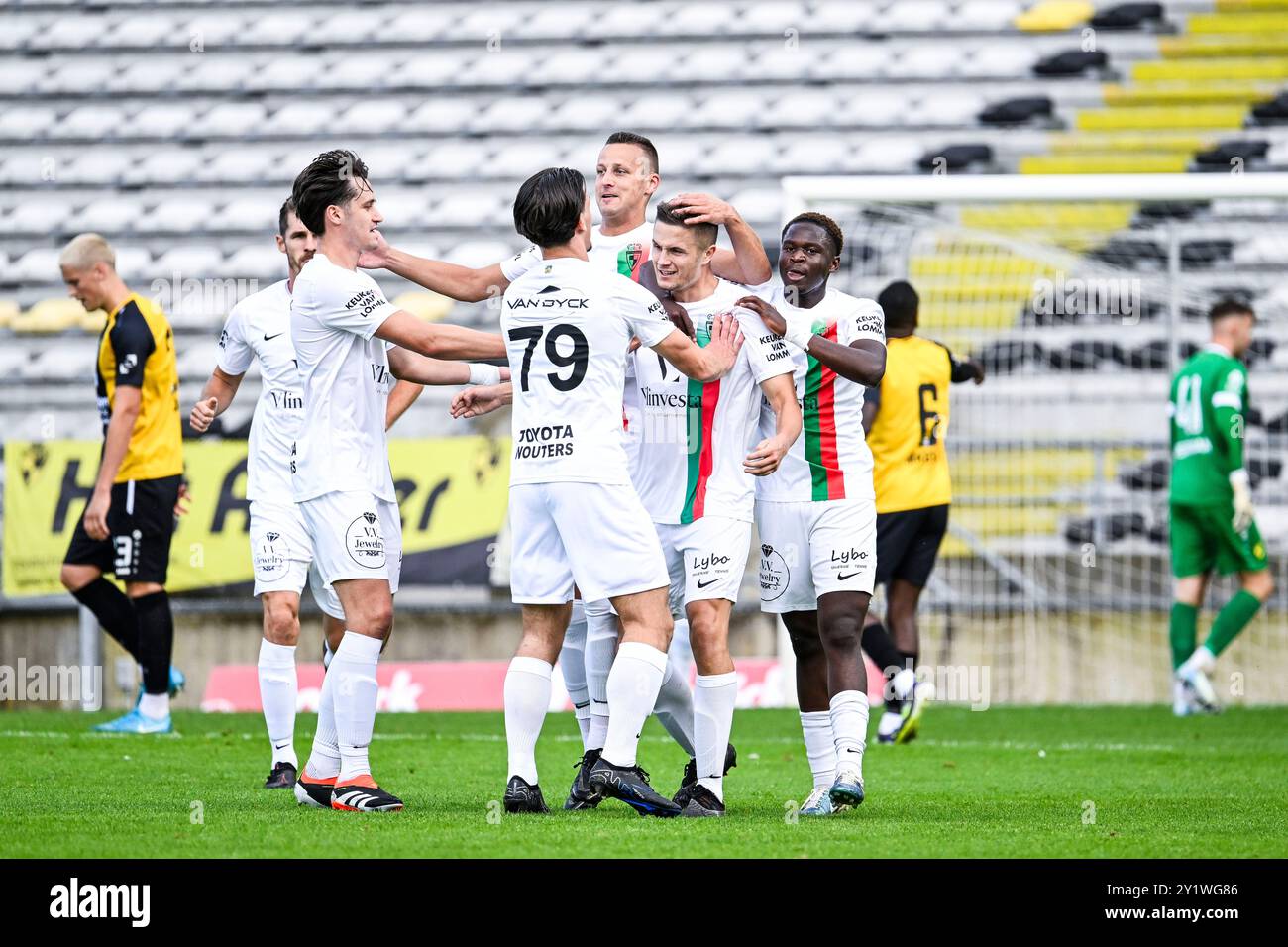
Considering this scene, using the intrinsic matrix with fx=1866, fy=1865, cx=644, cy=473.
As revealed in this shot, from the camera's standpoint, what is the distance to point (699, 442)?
5.94 metres

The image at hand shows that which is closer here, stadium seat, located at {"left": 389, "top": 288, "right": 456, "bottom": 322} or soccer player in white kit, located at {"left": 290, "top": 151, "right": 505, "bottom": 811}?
soccer player in white kit, located at {"left": 290, "top": 151, "right": 505, "bottom": 811}

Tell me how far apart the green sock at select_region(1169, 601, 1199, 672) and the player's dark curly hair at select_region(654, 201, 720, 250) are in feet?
19.6

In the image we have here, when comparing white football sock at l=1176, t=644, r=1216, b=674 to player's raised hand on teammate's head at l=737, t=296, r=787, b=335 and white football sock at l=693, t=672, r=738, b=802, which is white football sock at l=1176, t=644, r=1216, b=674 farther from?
player's raised hand on teammate's head at l=737, t=296, r=787, b=335

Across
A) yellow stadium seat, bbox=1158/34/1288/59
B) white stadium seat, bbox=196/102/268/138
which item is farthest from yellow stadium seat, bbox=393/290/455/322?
yellow stadium seat, bbox=1158/34/1288/59

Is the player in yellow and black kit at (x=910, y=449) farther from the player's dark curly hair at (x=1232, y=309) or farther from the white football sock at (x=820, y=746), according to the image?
the white football sock at (x=820, y=746)

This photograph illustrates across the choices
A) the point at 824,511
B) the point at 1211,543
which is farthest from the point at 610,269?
the point at 1211,543

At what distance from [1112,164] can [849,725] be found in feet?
33.4

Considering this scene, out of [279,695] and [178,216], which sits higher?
[178,216]

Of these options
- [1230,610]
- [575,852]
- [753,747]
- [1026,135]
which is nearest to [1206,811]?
[575,852]

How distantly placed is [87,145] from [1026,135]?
316 inches

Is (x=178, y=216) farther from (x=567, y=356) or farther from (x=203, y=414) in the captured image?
(x=567, y=356)

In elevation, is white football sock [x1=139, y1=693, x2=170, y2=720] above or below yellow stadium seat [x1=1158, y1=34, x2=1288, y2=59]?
below

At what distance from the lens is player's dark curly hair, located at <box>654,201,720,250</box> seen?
576 centimetres
